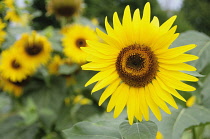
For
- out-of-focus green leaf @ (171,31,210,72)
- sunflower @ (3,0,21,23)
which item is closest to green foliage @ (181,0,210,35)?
sunflower @ (3,0,21,23)

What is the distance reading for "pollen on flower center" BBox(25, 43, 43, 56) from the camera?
5.40 feet

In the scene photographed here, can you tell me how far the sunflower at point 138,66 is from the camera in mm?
710

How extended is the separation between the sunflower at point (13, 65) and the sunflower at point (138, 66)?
3.07 feet

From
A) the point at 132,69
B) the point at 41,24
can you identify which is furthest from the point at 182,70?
the point at 41,24

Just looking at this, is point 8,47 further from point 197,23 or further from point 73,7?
point 197,23

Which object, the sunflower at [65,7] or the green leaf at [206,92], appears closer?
the green leaf at [206,92]

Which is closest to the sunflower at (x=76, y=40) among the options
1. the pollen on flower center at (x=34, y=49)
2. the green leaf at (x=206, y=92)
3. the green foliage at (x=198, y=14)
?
the pollen on flower center at (x=34, y=49)

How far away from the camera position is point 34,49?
5.44ft

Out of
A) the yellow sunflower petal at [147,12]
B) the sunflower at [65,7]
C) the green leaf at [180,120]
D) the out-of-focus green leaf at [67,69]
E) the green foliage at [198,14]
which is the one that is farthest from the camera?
the green foliage at [198,14]

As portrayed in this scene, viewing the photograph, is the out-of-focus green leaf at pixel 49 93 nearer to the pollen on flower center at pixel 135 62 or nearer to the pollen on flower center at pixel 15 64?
the pollen on flower center at pixel 15 64

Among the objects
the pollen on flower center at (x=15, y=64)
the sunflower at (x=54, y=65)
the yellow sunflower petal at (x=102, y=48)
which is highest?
the pollen on flower center at (x=15, y=64)

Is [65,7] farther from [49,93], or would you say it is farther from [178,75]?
[178,75]

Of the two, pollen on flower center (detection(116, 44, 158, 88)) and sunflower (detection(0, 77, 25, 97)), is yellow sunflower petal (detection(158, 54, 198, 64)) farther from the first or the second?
sunflower (detection(0, 77, 25, 97))

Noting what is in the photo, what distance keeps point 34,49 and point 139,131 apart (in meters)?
1.07
